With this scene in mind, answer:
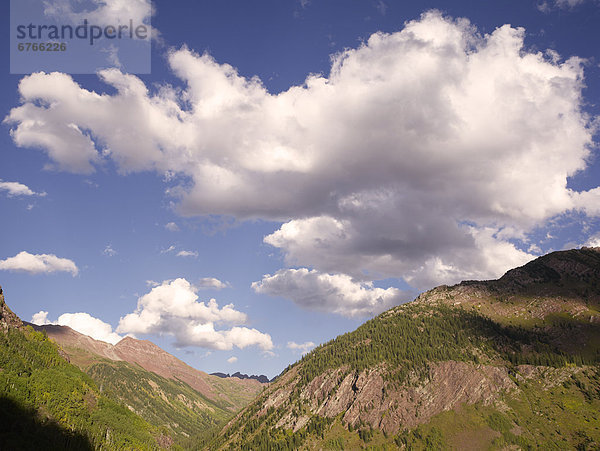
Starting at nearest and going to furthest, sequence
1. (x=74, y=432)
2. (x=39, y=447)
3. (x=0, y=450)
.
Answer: (x=0, y=450) < (x=39, y=447) < (x=74, y=432)

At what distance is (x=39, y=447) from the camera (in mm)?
148250

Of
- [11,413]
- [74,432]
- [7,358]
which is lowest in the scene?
[74,432]

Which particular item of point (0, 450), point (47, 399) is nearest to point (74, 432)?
point (47, 399)

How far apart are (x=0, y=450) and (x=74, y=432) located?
146 feet

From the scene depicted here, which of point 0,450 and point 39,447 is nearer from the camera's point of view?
point 0,450

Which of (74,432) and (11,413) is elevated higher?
(11,413)

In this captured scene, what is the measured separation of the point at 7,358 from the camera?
183875 mm

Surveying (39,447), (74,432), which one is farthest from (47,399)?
(39,447)

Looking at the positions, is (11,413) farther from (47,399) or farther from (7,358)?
(7,358)

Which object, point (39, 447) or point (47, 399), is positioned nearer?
point (39, 447)

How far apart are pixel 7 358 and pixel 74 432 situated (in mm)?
46907

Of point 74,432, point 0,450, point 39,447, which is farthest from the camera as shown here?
point 74,432

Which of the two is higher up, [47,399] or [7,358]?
[7,358]

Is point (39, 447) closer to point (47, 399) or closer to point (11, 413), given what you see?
point (11, 413)
